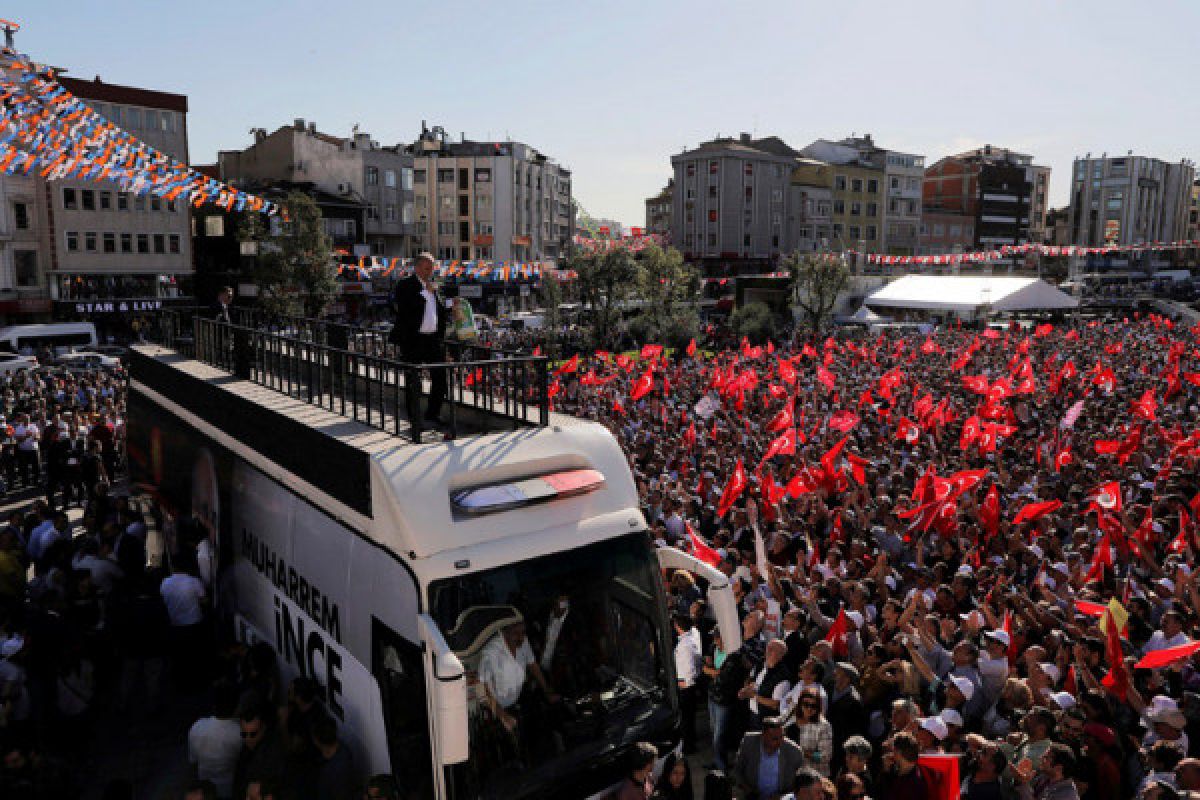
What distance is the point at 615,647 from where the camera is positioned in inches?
203

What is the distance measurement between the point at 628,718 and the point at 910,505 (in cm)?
686

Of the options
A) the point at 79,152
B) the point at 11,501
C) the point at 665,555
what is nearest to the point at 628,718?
the point at 665,555

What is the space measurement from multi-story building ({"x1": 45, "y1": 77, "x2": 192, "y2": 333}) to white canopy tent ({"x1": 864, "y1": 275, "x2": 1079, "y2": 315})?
1534 inches

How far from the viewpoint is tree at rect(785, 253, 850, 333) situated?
154 ft

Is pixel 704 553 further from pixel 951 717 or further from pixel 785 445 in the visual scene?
pixel 785 445

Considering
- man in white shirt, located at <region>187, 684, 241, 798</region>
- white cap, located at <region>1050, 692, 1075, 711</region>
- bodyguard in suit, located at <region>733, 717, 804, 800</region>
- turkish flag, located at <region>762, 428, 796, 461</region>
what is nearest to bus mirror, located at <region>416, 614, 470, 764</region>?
bodyguard in suit, located at <region>733, 717, 804, 800</region>

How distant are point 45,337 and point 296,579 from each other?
1421 inches

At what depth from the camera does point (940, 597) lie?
25.4ft

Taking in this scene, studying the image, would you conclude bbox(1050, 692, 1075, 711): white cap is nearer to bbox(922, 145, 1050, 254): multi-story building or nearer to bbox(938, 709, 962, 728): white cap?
bbox(938, 709, 962, 728): white cap

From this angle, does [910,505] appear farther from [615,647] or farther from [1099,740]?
[615,647]

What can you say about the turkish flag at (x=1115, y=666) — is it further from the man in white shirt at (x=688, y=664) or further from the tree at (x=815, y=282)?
the tree at (x=815, y=282)

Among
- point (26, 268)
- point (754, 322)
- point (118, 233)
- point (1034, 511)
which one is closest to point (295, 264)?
point (118, 233)

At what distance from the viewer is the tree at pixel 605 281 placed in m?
44.5

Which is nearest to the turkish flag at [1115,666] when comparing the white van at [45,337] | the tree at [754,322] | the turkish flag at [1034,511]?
the turkish flag at [1034,511]
